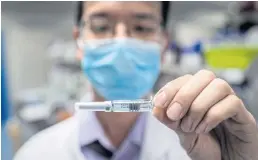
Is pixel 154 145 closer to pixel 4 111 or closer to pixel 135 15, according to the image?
pixel 135 15

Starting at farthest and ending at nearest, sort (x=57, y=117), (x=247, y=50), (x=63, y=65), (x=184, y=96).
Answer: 1. (x=247, y=50)
2. (x=63, y=65)
3. (x=57, y=117)
4. (x=184, y=96)

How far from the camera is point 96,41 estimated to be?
1.82 ft

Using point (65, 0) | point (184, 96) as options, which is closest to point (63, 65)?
point (65, 0)

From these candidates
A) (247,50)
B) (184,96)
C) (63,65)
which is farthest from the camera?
(247,50)

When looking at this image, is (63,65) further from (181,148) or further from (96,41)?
(181,148)

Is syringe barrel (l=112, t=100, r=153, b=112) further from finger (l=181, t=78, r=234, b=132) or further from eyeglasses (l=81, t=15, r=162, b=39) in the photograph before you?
eyeglasses (l=81, t=15, r=162, b=39)

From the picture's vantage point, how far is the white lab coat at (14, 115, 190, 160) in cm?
51

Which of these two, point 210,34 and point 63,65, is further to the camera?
point 210,34

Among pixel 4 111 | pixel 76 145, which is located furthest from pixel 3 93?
pixel 76 145

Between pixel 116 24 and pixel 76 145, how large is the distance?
173mm

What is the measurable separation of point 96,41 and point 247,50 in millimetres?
613

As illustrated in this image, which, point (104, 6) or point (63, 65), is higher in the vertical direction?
point (104, 6)

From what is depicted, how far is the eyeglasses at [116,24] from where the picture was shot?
1.79 ft

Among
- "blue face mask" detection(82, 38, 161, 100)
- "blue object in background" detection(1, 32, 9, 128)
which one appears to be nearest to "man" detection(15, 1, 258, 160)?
"blue face mask" detection(82, 38, 161, 100)
